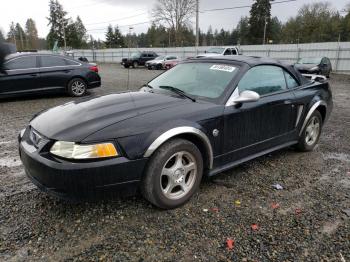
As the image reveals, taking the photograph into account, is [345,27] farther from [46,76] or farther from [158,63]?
[46,76]

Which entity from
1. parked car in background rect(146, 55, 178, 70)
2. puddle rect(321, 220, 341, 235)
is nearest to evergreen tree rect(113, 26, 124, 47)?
→ parked car in background rect(146, 55, 178, 70)

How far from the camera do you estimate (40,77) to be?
29.7 ft

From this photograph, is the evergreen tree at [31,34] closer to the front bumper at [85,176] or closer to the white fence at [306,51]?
the white fence at [306,51]

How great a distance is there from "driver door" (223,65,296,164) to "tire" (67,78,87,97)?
7.24 metres

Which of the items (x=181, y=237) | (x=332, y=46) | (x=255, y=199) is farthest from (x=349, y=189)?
(x=332, y=46)

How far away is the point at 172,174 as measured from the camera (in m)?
2.99

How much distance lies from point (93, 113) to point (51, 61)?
7280 mm

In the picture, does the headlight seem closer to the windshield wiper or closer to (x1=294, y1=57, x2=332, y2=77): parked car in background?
the windshield wiper

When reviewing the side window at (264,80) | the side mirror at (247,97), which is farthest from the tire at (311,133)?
the side mirror at (247,97)

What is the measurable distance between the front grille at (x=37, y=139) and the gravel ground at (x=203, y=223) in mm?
676

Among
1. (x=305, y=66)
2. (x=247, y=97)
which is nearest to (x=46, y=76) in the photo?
(x=247, y=97)

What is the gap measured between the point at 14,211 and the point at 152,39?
8703 cm

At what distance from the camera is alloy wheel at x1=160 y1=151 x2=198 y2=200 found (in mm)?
2982

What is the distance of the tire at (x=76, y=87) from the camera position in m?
9.67
